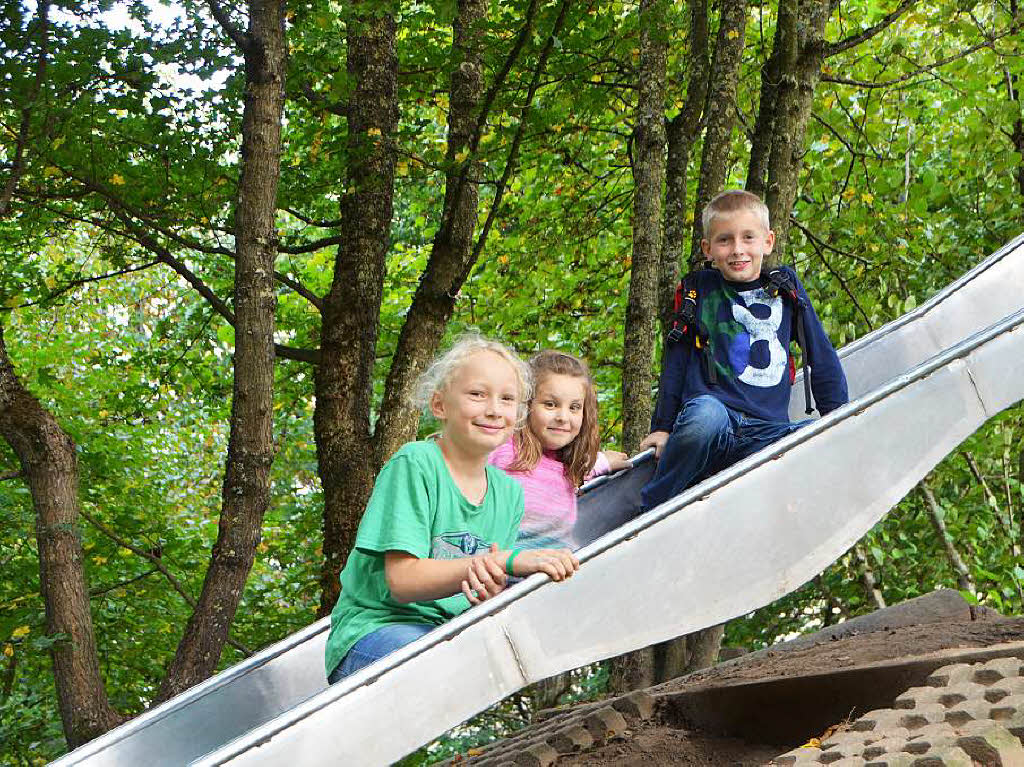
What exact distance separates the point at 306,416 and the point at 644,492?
34.8 ft

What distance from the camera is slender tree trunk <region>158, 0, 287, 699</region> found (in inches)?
194

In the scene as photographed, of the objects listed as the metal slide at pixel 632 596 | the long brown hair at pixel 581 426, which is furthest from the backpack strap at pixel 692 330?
the metal slide at pixel 632 596

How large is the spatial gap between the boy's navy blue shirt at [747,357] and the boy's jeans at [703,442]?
0.13 m

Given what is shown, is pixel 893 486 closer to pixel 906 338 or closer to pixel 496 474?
pixel 496 474

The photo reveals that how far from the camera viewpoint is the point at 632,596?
9.39 feet

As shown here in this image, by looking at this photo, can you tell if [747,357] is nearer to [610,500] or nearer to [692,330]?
[692,330]

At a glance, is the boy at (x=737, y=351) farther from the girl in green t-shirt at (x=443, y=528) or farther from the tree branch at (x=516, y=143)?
the tree branch at (x=516, y=143)

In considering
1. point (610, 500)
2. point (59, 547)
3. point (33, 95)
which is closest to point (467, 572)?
point (610, 500)

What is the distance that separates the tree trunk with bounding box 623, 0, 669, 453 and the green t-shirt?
3448 millimetres

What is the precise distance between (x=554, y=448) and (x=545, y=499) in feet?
0.61

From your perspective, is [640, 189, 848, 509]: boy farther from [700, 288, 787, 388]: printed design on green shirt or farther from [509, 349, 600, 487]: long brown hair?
[509, 349, 600, 487]: long brown hair

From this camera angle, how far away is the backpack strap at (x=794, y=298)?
4598 millimetres

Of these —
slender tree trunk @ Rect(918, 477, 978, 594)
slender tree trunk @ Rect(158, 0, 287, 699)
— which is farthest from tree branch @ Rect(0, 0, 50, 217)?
slender tree trunk @ Rect(918, 477, 978, 594)

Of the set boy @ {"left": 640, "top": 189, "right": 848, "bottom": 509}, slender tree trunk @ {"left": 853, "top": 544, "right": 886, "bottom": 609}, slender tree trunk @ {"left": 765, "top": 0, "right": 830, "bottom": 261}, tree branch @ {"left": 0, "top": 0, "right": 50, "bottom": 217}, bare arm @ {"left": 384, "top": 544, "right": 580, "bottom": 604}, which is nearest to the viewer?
bare arm @ {"left": 384, "top": 544, "right": 580, "bottom": 604}
